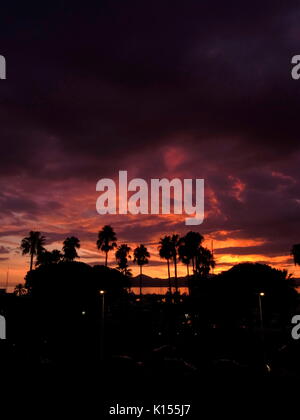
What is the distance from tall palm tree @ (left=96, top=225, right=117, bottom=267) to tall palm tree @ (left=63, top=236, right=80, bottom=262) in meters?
5.90

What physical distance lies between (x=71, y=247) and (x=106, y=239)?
9292mm

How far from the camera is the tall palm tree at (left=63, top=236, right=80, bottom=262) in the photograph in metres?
92.6

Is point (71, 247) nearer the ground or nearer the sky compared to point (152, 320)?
nearer the sky

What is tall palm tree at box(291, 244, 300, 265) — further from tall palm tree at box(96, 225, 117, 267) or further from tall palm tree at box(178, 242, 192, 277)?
tall palm tree at box(96, 225, 117, 267)

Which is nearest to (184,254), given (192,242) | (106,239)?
(192,242)

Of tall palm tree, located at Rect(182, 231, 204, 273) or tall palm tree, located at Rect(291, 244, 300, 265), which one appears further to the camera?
tall palm tree, located at Rect(182, 231, 204, 273)

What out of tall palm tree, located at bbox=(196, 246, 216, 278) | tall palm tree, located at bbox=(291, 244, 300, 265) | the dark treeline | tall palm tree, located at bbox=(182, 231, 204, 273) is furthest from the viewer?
tall palm tree, located at bbox=(196, 246, 216, 278)

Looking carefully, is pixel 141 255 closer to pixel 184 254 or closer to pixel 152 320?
pixel 184 254

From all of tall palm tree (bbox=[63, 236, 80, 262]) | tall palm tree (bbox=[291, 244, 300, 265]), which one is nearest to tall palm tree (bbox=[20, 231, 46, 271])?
tall palm tree (bbox=[63, 236, 80, 262])

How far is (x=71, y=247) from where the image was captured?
307 ft

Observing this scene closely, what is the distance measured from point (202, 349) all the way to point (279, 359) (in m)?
7.61

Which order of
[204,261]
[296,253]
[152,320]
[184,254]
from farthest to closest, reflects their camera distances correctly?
[204,261] → [184,254] → [296,253] → [152,320]

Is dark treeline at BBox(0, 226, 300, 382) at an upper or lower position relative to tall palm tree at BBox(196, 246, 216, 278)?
lower

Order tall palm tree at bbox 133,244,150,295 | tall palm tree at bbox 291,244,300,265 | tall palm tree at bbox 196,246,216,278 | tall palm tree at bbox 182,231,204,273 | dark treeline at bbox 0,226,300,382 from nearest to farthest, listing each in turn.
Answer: dark treeline at bbox 0,226,300,382 → tall palm tree at bbox 291,244,300,265 → tall palm tree at bbox 182,231,204,273 → tall palm tree at bbox 196,246,216,278 → tall palm tree at bbox 133,244,150,295
